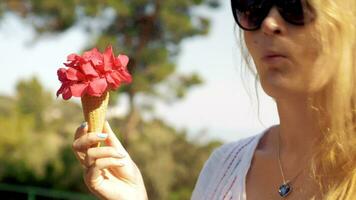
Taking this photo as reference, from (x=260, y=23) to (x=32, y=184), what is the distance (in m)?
11.8

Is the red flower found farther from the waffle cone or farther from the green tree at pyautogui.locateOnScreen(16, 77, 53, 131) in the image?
the green tree at pyautogui.locateOnScreen(16, 77, 53, 131)

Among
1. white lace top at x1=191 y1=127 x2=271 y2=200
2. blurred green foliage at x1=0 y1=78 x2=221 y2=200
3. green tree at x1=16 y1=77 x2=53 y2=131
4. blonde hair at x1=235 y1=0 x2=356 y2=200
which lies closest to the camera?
blonde hair at x1=235 y1=0 x2=356 y2=200

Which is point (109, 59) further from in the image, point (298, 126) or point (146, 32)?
point (146, 32)

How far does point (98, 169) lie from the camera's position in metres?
1.62

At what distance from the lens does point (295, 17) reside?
4.68 feet

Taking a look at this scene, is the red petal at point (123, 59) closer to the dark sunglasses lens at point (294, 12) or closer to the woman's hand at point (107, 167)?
the woman's hand at point (107, 167)

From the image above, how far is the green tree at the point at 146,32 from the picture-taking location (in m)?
13.7

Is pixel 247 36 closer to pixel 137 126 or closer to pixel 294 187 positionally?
pixel 294 187

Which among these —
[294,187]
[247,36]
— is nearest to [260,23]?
[247,36]

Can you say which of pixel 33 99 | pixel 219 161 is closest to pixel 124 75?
pixel 219 161

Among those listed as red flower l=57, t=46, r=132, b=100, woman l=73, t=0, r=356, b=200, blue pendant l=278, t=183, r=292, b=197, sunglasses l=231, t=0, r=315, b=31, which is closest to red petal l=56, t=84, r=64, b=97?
red flower l=57, t=46, r=132, b=100

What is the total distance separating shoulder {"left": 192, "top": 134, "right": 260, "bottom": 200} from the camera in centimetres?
181

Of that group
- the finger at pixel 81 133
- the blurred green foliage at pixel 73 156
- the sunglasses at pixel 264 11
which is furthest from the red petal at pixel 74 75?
the blurred green foliage at pixel 73 156

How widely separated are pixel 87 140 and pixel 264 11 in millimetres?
434
